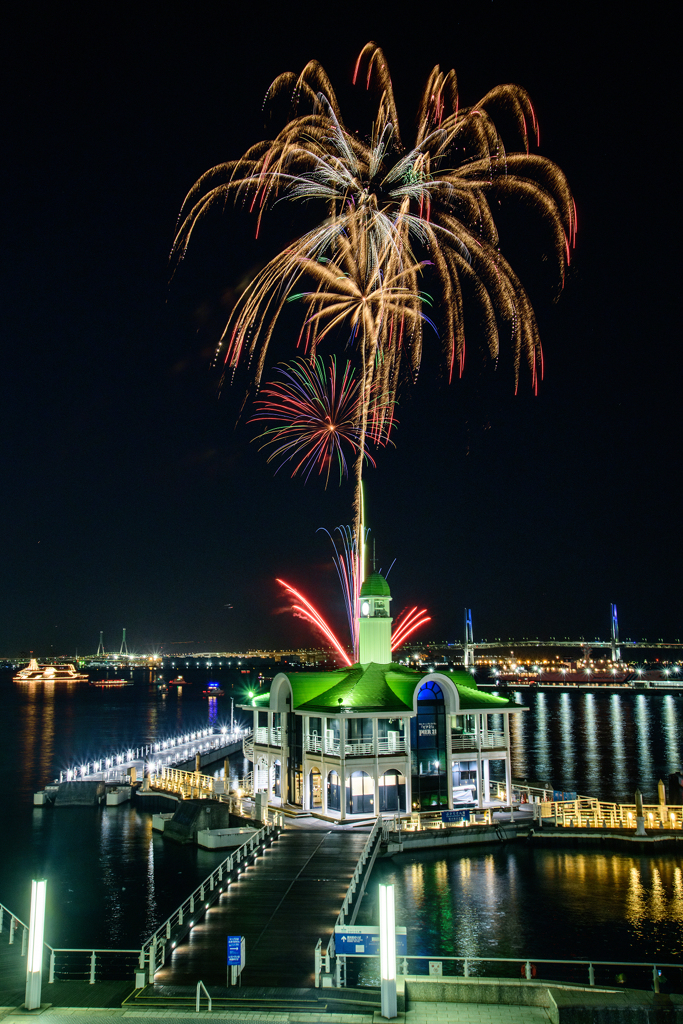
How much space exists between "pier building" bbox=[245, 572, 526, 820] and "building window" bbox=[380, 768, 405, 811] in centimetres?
5

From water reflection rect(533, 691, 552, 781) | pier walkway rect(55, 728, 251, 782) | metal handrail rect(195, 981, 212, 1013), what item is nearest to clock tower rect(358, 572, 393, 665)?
pier walkway rect(55, 728, 251, 782)

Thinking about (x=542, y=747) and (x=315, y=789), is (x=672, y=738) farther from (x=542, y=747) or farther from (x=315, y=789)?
(x=315, y=789)

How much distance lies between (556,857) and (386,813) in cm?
772

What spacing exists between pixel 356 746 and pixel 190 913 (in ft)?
48.8

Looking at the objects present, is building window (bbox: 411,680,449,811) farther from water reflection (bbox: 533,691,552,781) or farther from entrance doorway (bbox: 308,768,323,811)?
water reflection (bbox: 533,691,552,781)

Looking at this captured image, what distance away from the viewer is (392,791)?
36.7 metres

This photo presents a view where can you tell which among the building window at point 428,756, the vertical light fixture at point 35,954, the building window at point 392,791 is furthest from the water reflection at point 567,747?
the vertical light fixture at point 35,954

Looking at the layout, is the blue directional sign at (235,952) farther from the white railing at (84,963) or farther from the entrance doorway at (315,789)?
the entrance doorway at (315,789)

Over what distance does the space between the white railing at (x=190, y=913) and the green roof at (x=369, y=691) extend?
7.01 m

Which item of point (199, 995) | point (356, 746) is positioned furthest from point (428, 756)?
point (199, 995)

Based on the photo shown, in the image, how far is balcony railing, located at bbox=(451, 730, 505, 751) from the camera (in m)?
38.6

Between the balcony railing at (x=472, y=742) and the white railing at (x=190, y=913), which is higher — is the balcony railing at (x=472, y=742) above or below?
above

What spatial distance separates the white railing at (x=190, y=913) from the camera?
17.7m

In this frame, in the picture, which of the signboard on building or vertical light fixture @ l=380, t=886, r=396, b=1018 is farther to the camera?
the signboard on building
